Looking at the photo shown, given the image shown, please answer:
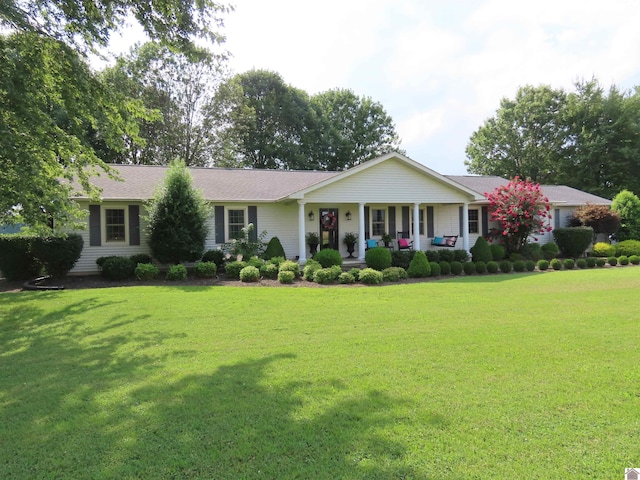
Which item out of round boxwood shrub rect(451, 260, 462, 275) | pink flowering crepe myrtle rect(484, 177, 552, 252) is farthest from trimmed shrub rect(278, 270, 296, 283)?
pink flowering crepe myrtle rect(484, 177, 552, 252)

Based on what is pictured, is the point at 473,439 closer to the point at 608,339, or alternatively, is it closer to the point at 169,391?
the point at 169,391

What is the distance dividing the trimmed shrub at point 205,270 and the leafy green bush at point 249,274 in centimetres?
128

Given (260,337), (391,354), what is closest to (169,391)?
(260,337)

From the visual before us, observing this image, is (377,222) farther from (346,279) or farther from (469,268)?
(346,279)

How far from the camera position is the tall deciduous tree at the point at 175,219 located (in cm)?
1381

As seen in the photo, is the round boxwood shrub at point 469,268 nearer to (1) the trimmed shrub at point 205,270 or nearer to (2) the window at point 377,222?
(2) the window at point 377,222

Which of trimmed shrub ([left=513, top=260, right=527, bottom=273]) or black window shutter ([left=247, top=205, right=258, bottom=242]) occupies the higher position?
black window shutter ([left=247, top=205, right=258, bottom=242])

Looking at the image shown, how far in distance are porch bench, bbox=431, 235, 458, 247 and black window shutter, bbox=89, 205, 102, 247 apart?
14.5 meters

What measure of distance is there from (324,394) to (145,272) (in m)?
10.8

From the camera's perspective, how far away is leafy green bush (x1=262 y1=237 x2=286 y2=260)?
1577cm

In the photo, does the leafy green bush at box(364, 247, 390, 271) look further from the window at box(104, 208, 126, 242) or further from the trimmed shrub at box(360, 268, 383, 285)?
the window at box(104, 208, 126, 242)

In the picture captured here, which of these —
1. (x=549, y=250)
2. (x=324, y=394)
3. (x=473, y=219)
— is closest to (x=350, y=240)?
(x=473, y=219)

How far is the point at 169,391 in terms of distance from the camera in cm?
407

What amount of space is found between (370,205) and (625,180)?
28.2 meters
